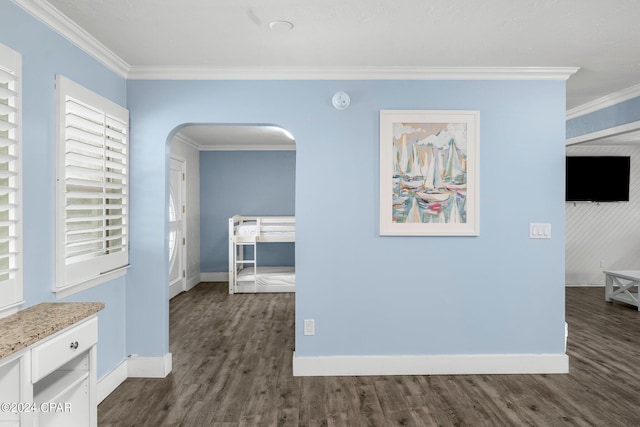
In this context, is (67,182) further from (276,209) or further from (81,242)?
(276,209)

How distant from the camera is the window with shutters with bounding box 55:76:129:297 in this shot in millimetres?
2414

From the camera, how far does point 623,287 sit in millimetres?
5547

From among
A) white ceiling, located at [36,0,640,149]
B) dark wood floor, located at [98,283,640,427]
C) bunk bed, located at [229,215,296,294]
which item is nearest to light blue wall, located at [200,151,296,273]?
bunk bed, located at [229,215,296,294]

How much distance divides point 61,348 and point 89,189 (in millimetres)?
1291

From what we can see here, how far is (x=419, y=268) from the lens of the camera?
3.28 metres

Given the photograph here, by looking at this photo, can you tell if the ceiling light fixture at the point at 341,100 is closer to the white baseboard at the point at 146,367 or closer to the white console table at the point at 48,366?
the white console table at the point at 48,366

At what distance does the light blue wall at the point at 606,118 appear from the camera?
3781mm

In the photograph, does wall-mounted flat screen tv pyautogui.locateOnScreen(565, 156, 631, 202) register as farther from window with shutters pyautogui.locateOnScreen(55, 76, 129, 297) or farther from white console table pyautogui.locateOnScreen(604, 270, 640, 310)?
window with shutters pyautogui.locateOnScreen(55, 76, 129, 297)

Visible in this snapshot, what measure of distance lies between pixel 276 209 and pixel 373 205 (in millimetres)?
4332

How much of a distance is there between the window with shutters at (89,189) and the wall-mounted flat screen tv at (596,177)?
21.5 feet

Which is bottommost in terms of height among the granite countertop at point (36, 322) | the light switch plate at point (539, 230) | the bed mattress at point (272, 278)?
the bed mattress at point (272, 278)

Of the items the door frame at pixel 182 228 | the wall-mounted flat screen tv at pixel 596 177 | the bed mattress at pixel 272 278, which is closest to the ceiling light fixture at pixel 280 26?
the door frame at pixel 182 228

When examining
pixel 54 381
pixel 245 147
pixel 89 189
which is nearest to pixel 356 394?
pixel 54 381

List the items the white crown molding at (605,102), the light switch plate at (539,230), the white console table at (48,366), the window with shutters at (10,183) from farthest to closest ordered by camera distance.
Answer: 1. the white crown molding at (605,102)
2. the light switch plate at (539,230)
3. the window with shutters at (10,183)
4. the white console table at (48,366)
